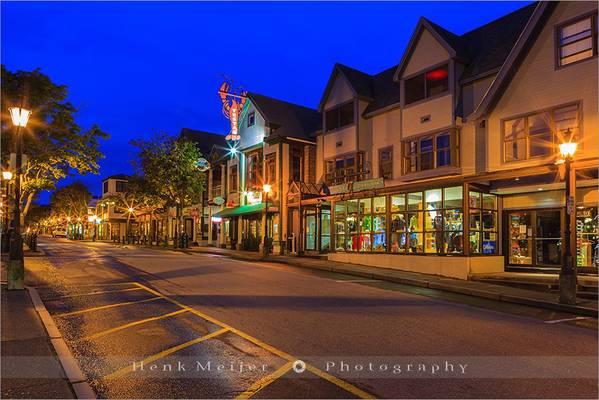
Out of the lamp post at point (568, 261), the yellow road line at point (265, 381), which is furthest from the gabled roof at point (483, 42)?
the yellow road line at point (265, 381)

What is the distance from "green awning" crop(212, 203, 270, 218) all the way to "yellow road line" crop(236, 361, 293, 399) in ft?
82.9

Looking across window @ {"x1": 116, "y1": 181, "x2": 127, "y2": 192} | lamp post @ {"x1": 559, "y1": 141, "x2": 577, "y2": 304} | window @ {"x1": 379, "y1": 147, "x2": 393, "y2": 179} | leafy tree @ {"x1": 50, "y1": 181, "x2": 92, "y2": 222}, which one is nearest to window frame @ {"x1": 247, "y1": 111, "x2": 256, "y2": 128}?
window @ {"x1": 379, "y1": 147, "x2": 393, "y2": 179}

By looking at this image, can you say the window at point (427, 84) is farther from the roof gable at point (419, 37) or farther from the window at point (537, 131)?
the window at point (537, 131)

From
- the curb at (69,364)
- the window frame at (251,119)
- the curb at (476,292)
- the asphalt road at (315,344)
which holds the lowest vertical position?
the curb at (476,292)

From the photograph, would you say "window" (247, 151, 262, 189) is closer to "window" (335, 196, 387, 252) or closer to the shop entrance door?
"window" (335, 196, 387, 252)

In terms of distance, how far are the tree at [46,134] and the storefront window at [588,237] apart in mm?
23966

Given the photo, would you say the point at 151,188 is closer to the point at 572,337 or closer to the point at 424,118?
the point at 424,118

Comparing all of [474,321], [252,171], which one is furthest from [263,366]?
[252,171]

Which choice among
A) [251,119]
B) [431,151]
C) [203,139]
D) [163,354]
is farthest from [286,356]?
[203,139]

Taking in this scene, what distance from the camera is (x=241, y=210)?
3425cm

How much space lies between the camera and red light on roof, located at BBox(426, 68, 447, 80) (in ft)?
69.8

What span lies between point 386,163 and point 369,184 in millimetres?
3258

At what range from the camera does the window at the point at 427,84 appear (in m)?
21.3

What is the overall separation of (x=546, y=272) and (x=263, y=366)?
14461mm
